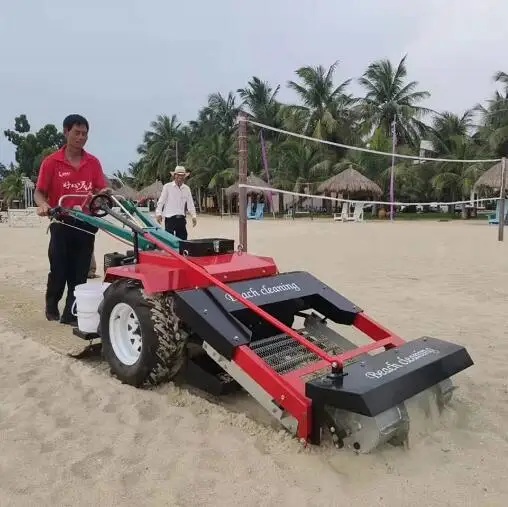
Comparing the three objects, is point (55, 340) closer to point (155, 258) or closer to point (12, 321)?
point (12, 321)

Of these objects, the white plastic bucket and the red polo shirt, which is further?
the red polo shirt

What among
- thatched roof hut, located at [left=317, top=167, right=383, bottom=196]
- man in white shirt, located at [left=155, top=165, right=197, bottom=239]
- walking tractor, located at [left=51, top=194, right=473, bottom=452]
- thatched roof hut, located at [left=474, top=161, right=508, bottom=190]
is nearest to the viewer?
walking tractor, located at [left=51, top=194, right=473, bottom=452]

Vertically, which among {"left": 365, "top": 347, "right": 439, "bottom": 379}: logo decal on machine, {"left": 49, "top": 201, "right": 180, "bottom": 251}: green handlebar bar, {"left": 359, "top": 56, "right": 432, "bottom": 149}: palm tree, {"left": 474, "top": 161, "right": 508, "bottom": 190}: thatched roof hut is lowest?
{"left": 365, "top": 347, "right": 439, "bottom": 379}: logo decal on machine

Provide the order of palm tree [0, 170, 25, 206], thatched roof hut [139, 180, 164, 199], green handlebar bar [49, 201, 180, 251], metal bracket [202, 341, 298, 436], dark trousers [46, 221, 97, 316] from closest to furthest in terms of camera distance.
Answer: metal bracket [202, 341, 298, 436]
green handlebar bar [49, 201, 180, 251]
dark trousers [46, 221, 97, 316]
thatched roof hut [139, 180, 164, 199]
palm tree [0, 170, 25, 206]

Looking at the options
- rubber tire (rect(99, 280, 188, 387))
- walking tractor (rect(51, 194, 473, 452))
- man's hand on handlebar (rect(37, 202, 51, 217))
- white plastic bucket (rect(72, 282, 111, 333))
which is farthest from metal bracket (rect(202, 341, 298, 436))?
man's hand on handlebar (rect(37, 202, 51, 217))

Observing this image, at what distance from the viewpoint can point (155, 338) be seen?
2863 mm

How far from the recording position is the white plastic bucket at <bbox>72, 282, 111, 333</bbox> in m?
3.55

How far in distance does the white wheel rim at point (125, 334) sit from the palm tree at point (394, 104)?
30513 mm

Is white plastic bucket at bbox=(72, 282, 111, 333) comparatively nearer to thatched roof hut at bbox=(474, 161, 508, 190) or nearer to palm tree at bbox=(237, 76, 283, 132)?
thatched roof hut at bbox=(474, 161, 508, 190)

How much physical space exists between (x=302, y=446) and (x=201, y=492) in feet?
1.67

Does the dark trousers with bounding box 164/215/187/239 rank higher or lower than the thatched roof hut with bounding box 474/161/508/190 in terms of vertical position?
lower

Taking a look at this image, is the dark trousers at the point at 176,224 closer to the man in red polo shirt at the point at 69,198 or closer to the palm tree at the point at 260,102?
the man in red polo shirt at the point at 69,198

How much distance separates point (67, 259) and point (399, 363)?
9.50 feet

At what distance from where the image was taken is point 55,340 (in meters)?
3.98
